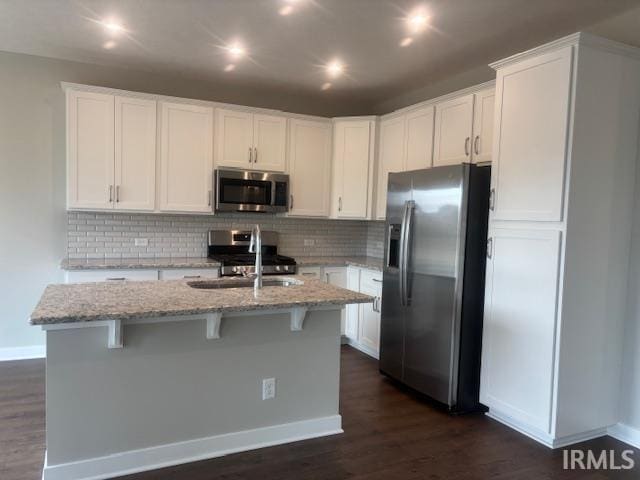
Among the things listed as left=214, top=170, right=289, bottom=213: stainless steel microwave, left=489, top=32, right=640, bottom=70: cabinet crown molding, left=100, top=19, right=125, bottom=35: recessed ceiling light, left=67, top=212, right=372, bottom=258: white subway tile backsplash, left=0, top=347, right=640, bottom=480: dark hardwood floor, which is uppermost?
left=100, top=19, right=125, bottom=35: recessed ceiling light

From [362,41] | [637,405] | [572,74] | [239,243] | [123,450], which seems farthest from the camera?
[239,243]

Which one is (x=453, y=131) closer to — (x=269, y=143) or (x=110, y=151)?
(x=269, y=143)

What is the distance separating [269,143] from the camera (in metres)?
4.67

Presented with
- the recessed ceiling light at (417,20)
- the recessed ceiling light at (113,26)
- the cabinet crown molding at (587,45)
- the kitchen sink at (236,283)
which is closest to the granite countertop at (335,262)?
the kitchen sink at (236,283)

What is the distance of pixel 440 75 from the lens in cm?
430

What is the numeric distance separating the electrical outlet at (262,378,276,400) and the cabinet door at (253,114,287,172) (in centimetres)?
253

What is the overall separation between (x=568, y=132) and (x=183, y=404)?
2.71m

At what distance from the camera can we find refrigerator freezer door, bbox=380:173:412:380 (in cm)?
365

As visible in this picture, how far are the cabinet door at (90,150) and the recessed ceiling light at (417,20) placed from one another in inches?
106

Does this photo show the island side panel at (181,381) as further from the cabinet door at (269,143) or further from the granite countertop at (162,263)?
the cabinet door at (269,143)

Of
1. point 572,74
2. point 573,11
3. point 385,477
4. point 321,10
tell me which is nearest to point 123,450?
point 385,477

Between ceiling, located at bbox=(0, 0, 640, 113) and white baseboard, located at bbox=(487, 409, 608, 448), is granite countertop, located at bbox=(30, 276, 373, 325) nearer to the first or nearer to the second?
white baseboard, located at bbox=(487, 409, 608, 448)

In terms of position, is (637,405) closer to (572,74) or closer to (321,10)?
(572,74)

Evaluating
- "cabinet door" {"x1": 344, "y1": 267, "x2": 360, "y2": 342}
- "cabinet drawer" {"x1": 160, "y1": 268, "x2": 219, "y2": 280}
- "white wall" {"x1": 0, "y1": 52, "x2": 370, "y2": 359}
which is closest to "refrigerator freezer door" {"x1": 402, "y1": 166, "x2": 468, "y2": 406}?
"cabinet door" {"x1": 344, "y1": 267, "x2": 360, "y2": 342}
